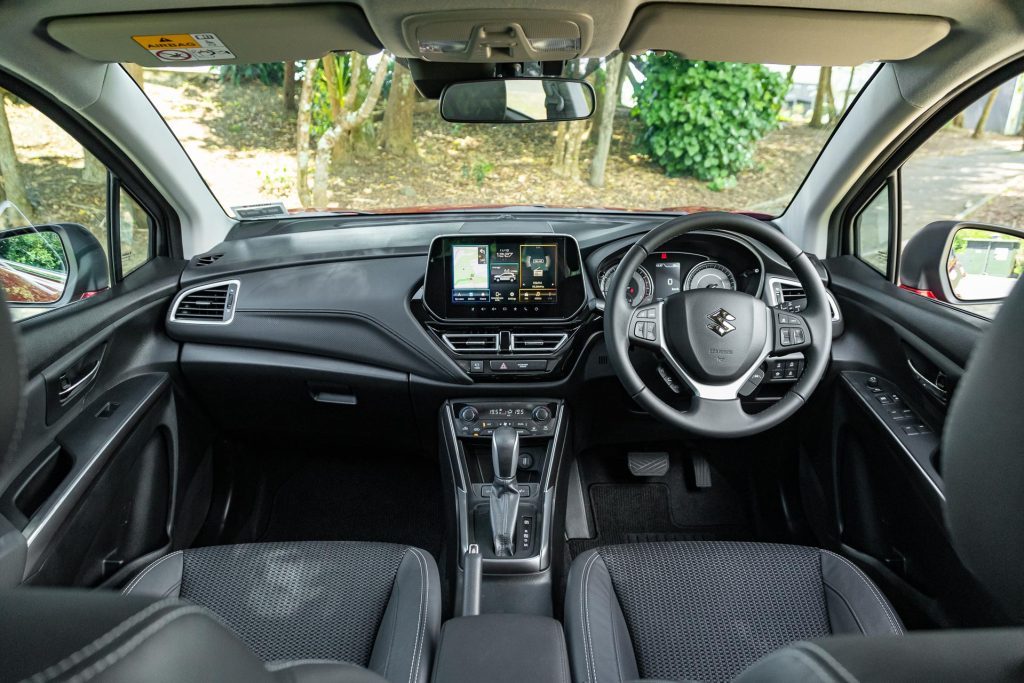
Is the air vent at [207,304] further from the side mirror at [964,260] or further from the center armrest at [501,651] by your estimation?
the side mirror at [964,260]

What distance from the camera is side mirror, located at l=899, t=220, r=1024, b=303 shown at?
240 centimetres

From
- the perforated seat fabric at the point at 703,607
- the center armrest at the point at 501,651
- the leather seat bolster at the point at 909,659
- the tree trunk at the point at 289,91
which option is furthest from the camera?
the tree trunk at the point at 289,91

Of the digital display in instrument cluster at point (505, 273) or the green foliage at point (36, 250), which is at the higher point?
the green foliage at point (36, 250)

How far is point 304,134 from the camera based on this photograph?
5770mm

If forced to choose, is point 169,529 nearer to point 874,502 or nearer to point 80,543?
point 80,543

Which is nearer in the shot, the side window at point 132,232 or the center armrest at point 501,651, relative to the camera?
the center armrest at point 501,651

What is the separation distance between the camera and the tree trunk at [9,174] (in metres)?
2.24

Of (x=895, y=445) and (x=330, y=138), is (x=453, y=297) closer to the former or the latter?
(x=895, y=445)

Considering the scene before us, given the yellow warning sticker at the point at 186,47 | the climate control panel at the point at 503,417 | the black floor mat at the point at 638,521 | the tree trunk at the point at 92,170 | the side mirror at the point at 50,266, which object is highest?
the yellow warning sticker at the point at 186,47

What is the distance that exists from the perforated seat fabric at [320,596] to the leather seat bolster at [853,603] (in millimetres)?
1072

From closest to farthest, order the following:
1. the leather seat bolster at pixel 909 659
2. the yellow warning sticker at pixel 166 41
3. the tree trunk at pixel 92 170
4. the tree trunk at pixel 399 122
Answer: the leather seat bolster at pixel 909 659
the yellow warning sticker at pixel 166 41
the tree trunk at pixel 92 170
the tree trunk at pixel 399 122

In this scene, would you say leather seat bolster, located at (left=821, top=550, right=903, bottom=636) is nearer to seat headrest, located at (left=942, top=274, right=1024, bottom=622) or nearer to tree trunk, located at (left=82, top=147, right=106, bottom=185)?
seat headrest, located at (left=942, top=274, right=1024, bottom=622)

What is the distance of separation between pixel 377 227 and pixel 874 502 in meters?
2.19

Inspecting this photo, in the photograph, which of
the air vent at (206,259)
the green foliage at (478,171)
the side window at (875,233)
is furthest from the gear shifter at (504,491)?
the green foliage at (478,171)
